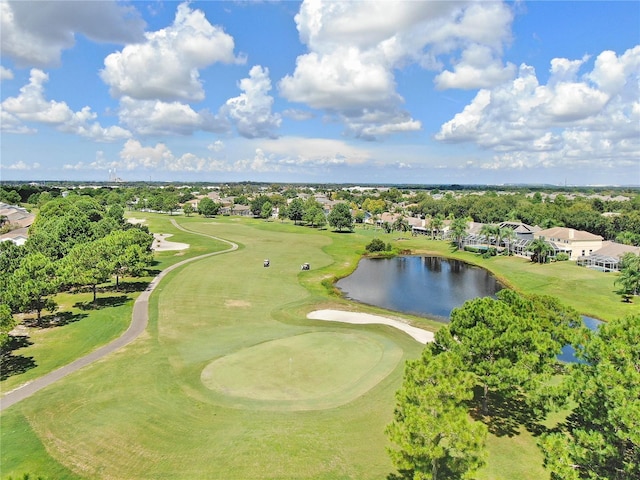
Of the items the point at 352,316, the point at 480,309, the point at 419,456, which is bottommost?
the point at 352,316

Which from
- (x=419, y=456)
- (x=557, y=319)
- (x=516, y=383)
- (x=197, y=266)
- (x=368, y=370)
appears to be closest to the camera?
(x=419, y=456)

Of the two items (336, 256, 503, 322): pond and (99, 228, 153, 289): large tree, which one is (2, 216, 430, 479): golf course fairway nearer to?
(99, 228, 153, 289): large tree

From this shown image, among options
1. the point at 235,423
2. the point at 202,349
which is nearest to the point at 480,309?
the point at 235,423

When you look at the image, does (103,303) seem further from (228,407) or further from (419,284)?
(419,284)

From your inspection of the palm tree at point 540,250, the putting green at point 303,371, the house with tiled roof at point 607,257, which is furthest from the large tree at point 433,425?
the house with tiled roof at point 607,257

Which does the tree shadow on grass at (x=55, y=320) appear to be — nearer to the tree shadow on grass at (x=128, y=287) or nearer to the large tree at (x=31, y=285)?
the large tree at (x=31, y=285)

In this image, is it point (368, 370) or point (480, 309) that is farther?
point (368, 370)

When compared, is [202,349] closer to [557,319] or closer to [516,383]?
[516,383]

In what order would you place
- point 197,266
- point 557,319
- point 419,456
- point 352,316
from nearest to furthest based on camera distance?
point 419,456 < point 557,319 < point 352,316 < point 197,266

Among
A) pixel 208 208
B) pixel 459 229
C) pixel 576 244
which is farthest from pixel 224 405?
pixel 208 208
